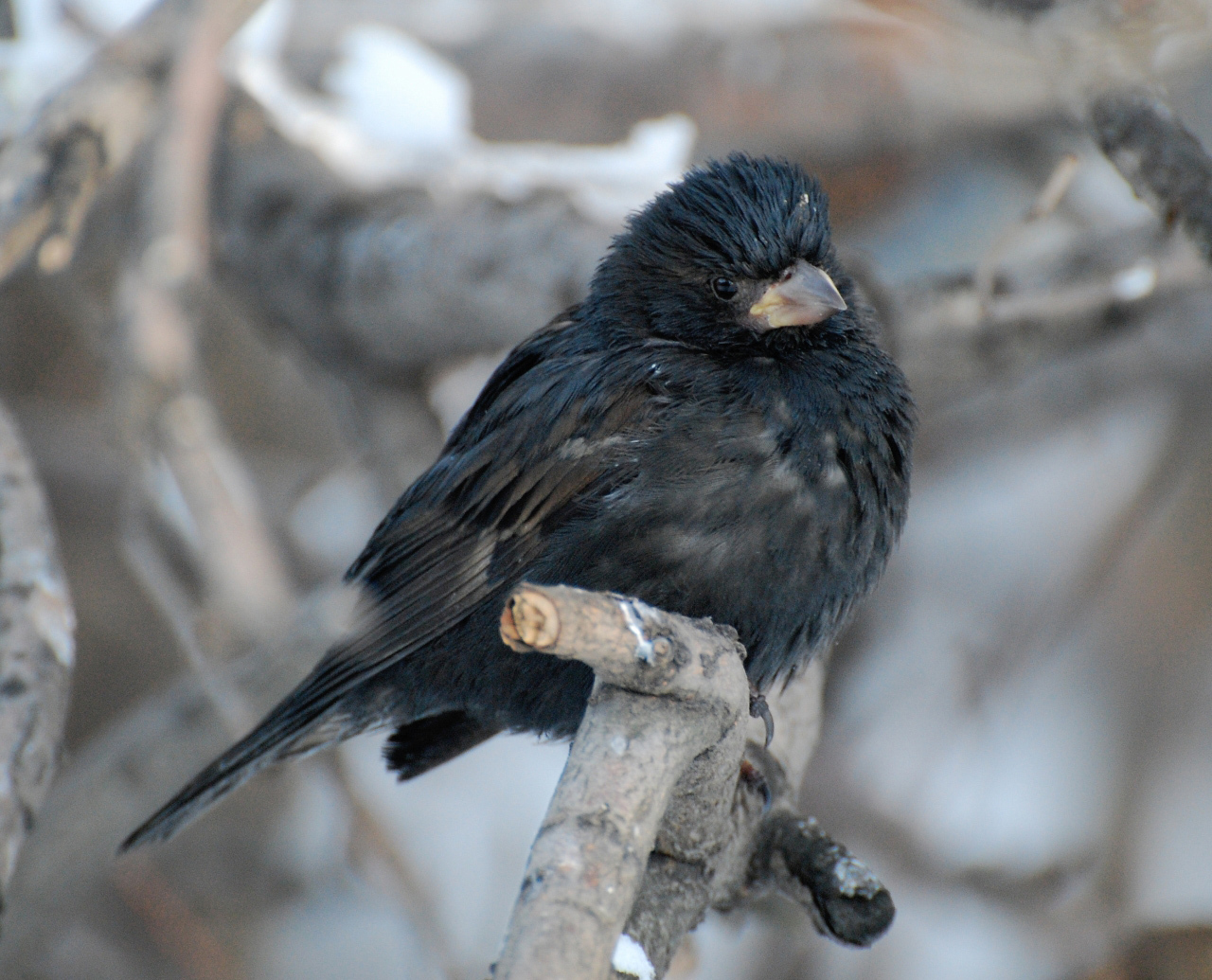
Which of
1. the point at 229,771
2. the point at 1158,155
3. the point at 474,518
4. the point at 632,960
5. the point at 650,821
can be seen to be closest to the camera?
the point at 650,821

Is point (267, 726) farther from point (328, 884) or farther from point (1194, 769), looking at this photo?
point (1194, 769)

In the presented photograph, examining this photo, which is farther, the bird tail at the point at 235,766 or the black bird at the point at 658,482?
the bird tail at the point at 235,766

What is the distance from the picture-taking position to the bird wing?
103 inches

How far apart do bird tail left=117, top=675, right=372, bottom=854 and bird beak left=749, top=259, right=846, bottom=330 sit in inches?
54.1

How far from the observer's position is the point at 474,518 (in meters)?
2.75

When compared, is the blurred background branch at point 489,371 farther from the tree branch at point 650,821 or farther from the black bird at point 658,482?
the black bird at point 658,482

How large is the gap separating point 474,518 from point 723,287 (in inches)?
30.7

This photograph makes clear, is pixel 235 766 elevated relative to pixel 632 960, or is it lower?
lower

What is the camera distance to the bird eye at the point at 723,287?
275 centimetres

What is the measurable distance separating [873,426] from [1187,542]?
3612 millimetres

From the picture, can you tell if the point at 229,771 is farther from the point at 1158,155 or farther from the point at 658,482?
the point at 1158,155

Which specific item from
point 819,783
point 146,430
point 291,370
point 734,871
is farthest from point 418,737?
point 291,370

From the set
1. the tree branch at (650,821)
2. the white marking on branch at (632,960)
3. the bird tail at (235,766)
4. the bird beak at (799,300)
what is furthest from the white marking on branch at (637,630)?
the bird tail at (235,766)

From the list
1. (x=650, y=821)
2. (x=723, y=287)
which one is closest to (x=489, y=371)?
(x=723, y=287)
